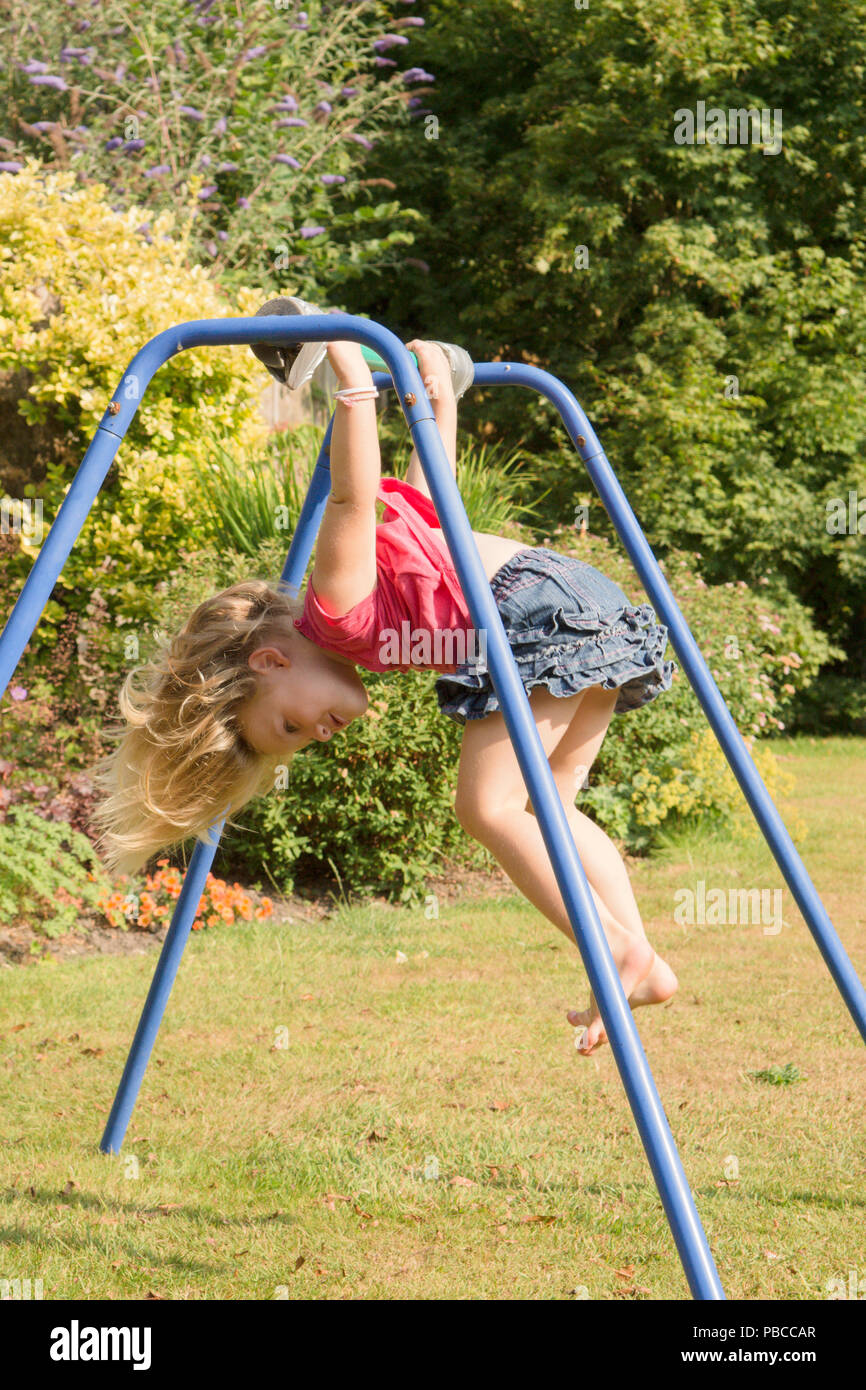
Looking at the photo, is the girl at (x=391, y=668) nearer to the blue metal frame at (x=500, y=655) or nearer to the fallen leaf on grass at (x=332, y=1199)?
the blue metal frame at (x=500, y=655)

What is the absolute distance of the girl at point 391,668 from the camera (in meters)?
2.09

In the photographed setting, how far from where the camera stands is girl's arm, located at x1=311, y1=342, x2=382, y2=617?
1.93 meters

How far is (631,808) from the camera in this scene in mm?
5855

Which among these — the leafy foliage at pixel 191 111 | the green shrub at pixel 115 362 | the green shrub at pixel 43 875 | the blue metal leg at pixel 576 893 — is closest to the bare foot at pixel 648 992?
the blue metal leg at pixel 576 893

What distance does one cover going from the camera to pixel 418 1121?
309 cm

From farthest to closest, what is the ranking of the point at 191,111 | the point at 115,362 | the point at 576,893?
the point at 191,111, the point at 115,362, the point at 576,893

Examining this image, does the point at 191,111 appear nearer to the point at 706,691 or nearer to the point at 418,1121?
the point at 706,691

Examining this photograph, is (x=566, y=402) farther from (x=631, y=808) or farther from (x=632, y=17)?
(x=632, y=17)

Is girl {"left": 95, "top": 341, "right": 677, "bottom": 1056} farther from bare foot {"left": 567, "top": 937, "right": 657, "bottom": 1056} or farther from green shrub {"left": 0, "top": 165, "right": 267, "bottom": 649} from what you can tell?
green shrub {"left": 0, "top": 165, "right": 267, "bottom": 649}

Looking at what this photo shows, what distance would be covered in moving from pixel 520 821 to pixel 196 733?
59 cm

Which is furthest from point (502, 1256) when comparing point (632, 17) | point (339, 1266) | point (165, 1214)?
point (632, 17)

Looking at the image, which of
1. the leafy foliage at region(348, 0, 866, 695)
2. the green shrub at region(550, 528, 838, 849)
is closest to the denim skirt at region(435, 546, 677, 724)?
the green shrub at region(550, 528, 838, 849)

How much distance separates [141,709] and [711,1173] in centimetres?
158

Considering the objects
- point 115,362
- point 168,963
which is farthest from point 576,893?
point 115,362
